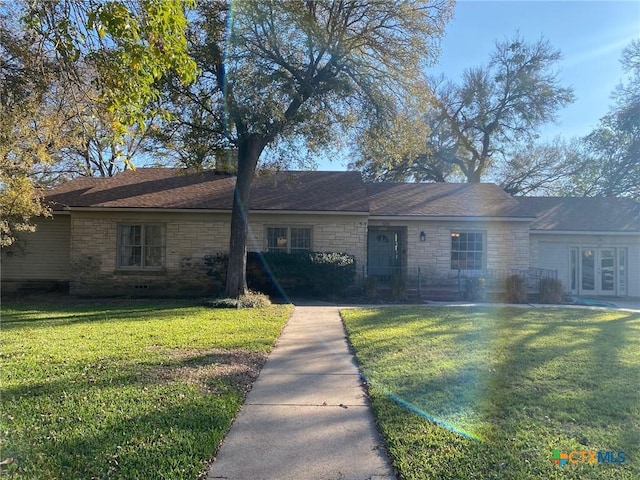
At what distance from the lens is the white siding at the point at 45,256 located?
53.9 feet

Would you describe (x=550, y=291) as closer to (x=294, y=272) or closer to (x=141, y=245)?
(x=294, y=272)

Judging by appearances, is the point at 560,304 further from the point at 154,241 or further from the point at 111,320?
the point at 154,241

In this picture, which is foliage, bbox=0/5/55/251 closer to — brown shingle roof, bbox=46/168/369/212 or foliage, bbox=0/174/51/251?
foliage, bbox=0/174/51/251

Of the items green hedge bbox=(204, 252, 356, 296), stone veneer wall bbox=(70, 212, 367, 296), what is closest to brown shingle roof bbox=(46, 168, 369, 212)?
stone veneer wall bbox=(70, 212, 367, 296)

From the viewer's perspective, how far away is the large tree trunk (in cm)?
1277

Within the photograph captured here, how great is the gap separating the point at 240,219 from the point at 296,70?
172 inches

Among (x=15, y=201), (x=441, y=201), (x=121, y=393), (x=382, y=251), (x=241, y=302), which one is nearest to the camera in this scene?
(x=121, y=393)

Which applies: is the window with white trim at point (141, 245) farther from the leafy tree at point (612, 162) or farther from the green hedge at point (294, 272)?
the leafy tree at point (612, 162)

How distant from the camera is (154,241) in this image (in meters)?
15.9

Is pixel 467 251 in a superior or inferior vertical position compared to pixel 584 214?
inferior

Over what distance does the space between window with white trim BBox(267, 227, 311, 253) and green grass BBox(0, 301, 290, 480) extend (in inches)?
264

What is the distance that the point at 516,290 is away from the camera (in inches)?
541

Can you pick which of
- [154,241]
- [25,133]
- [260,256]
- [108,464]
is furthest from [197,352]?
[154,241]

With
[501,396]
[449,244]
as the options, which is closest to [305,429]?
[501,396]
